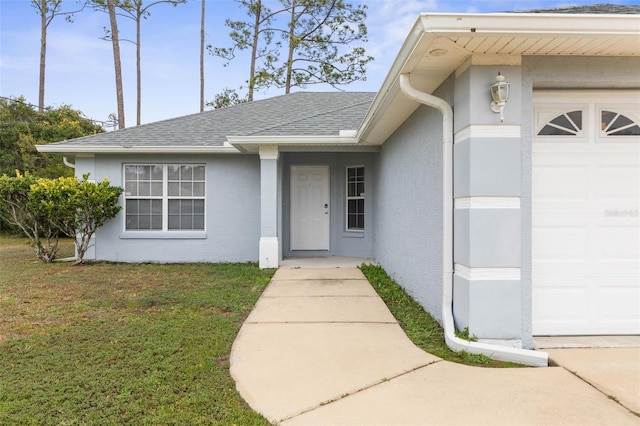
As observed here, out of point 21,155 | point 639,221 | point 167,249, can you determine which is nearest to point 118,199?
point 167,249

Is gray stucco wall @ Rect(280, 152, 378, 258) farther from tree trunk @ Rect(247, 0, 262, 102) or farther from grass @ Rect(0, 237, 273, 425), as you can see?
tree trunk @ Rect(247, 0, 262, 102)

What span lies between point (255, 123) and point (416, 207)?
253 inches

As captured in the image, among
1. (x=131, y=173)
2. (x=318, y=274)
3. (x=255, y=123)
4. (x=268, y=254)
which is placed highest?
Result: (x=255, y=123)

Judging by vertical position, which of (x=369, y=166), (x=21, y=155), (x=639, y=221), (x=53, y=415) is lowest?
(x=53, y=415)

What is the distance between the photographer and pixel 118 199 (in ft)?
31.6

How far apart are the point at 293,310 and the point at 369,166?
5527 millimetres

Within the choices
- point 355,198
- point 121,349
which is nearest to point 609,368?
point 121,349

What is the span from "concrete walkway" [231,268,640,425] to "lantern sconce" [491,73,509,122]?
2221 mm

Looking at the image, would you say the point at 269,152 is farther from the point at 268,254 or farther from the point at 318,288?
the point at 318,288

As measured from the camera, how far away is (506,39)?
3.28 m

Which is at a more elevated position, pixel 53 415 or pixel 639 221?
pixel 639 221

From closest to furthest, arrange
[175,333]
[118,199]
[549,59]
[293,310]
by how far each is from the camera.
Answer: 1. [549,59]
2. [175,333]
3. [293,310]
4. [118,199]

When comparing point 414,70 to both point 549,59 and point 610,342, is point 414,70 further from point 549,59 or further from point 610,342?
point 610,342

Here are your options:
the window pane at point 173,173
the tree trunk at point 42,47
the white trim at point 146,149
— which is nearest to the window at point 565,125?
the white trim at point 146,149
